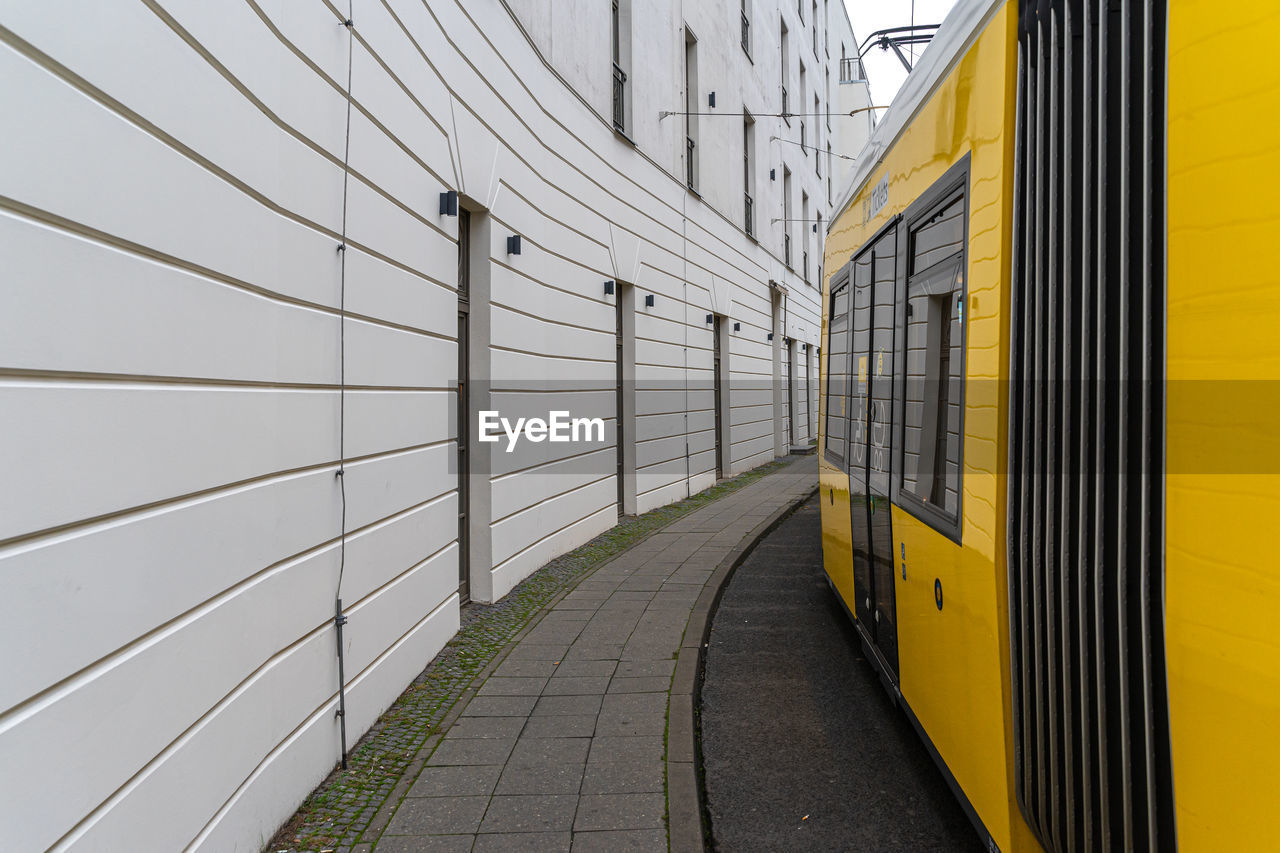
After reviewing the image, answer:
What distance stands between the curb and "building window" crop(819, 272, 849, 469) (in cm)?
152

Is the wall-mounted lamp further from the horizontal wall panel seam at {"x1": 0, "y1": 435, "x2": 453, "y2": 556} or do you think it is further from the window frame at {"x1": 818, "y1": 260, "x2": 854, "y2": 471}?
the window frame at {"x1": 818, "y1": 260, "x2": 854, "y2": 471}

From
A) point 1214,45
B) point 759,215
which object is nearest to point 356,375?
point 1214,45

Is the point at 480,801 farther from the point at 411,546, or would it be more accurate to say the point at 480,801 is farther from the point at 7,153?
the point at 7,153

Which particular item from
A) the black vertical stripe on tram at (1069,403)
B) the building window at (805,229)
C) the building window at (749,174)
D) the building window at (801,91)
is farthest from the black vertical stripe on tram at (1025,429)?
the building window at (801,91)

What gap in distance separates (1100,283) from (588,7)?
871cm

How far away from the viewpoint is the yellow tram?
5.50 feet

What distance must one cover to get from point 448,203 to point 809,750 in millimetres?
3926

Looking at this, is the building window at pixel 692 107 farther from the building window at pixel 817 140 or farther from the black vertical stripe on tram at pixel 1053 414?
the building window at pixel 817 140

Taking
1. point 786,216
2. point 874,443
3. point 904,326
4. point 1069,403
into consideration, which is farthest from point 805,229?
point 1069,403

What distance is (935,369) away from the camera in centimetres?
346

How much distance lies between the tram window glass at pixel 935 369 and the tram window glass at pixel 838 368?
1.87 meters

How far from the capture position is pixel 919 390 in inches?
146

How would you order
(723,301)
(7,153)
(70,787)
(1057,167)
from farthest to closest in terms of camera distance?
(723,301) → (1057,167) → (70,787) → (7,153)

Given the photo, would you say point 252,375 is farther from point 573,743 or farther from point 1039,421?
point 1039,421
